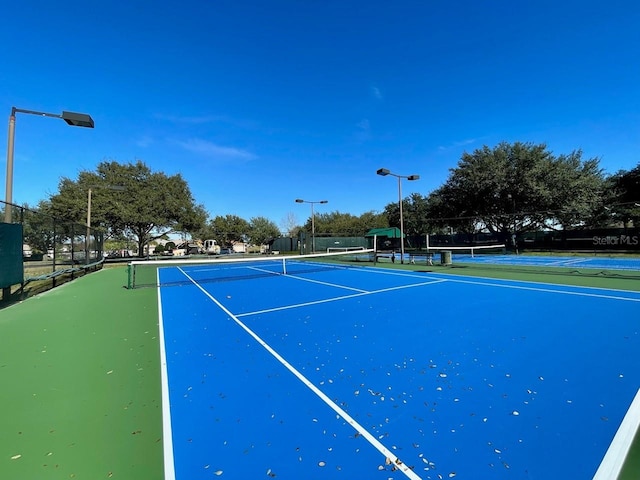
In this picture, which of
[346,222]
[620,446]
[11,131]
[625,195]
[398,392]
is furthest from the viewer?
[346,222]

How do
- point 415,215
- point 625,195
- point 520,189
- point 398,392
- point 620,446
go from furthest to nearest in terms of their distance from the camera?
1. point 415,215
2. point 625,195
3. point 520,189
4. point 398,392
5. point 620,446

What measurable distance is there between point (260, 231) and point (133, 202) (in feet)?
116

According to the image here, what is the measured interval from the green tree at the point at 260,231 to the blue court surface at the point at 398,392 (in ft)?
189

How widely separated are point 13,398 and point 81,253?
1817 centimetres

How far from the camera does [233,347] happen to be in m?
5.13

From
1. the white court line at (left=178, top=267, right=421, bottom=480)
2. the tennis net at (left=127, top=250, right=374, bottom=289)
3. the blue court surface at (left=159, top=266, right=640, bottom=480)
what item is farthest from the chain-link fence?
the white court line at (left=178, top=267, right=421, bottom=480)

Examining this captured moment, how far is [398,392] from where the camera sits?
3463mm

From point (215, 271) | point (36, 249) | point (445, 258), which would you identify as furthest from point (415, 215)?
point (36, 249)

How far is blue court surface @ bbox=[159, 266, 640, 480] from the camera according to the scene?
241 cm

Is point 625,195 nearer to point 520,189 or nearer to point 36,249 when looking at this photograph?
point 520,189

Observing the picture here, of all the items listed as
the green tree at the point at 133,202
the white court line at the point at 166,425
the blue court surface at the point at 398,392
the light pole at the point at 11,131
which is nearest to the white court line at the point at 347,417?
the blue court surface at the point at 398,392

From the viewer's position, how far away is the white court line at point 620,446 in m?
2.24

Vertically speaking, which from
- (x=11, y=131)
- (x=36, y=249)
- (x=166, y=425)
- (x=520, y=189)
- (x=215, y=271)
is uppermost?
(x=520, y=189)

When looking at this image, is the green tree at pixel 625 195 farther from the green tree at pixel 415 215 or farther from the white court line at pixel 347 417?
the white court line at pixel 347 417
